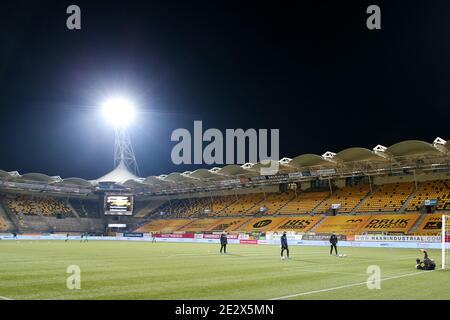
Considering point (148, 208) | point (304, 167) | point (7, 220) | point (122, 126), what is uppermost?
point (122, 126)

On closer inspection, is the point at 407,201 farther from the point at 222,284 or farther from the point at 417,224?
the point at 222,284

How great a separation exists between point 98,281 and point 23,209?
7399 cm

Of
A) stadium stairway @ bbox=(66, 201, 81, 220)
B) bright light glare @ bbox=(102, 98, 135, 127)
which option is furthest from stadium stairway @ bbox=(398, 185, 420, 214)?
stadium stairway @ bbox=(66, 201, 81, 220)

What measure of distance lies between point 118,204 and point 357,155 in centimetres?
4672

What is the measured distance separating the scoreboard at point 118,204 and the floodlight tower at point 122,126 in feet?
36.3

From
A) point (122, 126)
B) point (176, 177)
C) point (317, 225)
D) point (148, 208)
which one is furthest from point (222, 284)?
point (148, 208)

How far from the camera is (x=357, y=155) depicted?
196ft

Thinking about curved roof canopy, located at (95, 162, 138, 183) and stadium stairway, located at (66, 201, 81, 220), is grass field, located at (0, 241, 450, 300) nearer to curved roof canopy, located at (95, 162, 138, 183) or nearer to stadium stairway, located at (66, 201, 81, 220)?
stadium stairway, located at (66, 201, 81, 220)

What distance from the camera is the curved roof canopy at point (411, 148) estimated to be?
53.1 m

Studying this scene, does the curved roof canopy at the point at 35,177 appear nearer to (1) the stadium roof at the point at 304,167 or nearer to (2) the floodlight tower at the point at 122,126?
(1) the stadium roof at the point at 304,167

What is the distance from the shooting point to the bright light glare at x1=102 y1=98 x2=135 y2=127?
83750 mm
